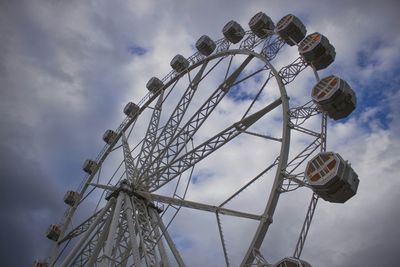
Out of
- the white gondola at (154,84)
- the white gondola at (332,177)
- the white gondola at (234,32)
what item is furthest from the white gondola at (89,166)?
the white gondola at (332,177)

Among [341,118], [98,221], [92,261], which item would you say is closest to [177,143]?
[98,221]

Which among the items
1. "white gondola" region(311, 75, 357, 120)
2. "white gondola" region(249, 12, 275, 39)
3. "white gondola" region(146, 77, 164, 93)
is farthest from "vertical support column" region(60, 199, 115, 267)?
"white gondola" region(249, 12, 275, 39)

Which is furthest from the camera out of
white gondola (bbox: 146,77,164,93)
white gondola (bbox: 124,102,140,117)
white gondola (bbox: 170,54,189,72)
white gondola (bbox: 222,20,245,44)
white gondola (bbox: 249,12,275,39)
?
white gondola (bbox: 124,102,140,117)

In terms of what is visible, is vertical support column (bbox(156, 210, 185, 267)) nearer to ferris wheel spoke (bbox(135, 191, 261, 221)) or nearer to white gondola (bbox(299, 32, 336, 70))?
ferris wheel spoke (bbox(135, 191, 261, 221))

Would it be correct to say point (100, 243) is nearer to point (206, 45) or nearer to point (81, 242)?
point (81, 242)

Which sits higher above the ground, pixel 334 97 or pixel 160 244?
pixel 334 97

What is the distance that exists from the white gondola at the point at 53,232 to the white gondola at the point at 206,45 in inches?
632

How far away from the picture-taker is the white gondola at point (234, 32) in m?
23.9

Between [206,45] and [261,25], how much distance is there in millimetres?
4362

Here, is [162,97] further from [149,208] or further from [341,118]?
[341,118]

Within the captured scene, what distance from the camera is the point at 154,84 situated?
2777cm

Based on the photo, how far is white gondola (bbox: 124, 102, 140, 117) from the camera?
28.5m

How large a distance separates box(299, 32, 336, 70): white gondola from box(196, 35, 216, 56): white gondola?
8455mm

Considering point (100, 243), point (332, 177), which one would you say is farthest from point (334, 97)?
point (100, 243)
